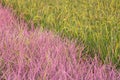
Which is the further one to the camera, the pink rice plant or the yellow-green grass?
the yellow-green grass

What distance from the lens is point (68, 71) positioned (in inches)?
54.8

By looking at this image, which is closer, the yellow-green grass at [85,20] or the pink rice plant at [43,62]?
the pink rice plant at [43,62]

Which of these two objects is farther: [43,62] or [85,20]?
[85,20]

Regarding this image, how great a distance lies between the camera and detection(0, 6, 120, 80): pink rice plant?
4.46ft

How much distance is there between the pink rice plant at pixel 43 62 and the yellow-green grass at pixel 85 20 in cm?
12

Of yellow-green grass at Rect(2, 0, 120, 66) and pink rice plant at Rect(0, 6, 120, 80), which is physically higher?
pink rice plant at Rect(0, 6, 120, 80)

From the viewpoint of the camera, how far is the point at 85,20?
211 cm

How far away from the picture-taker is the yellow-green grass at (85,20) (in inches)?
70.2

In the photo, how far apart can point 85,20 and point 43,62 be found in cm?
70

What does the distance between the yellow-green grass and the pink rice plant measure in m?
0.12

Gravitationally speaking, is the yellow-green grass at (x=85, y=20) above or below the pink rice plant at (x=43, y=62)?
below

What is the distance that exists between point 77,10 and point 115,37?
0.68 metres

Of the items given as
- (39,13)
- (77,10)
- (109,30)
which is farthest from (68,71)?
(39,13)

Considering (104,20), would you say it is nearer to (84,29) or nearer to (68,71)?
(84,29)
